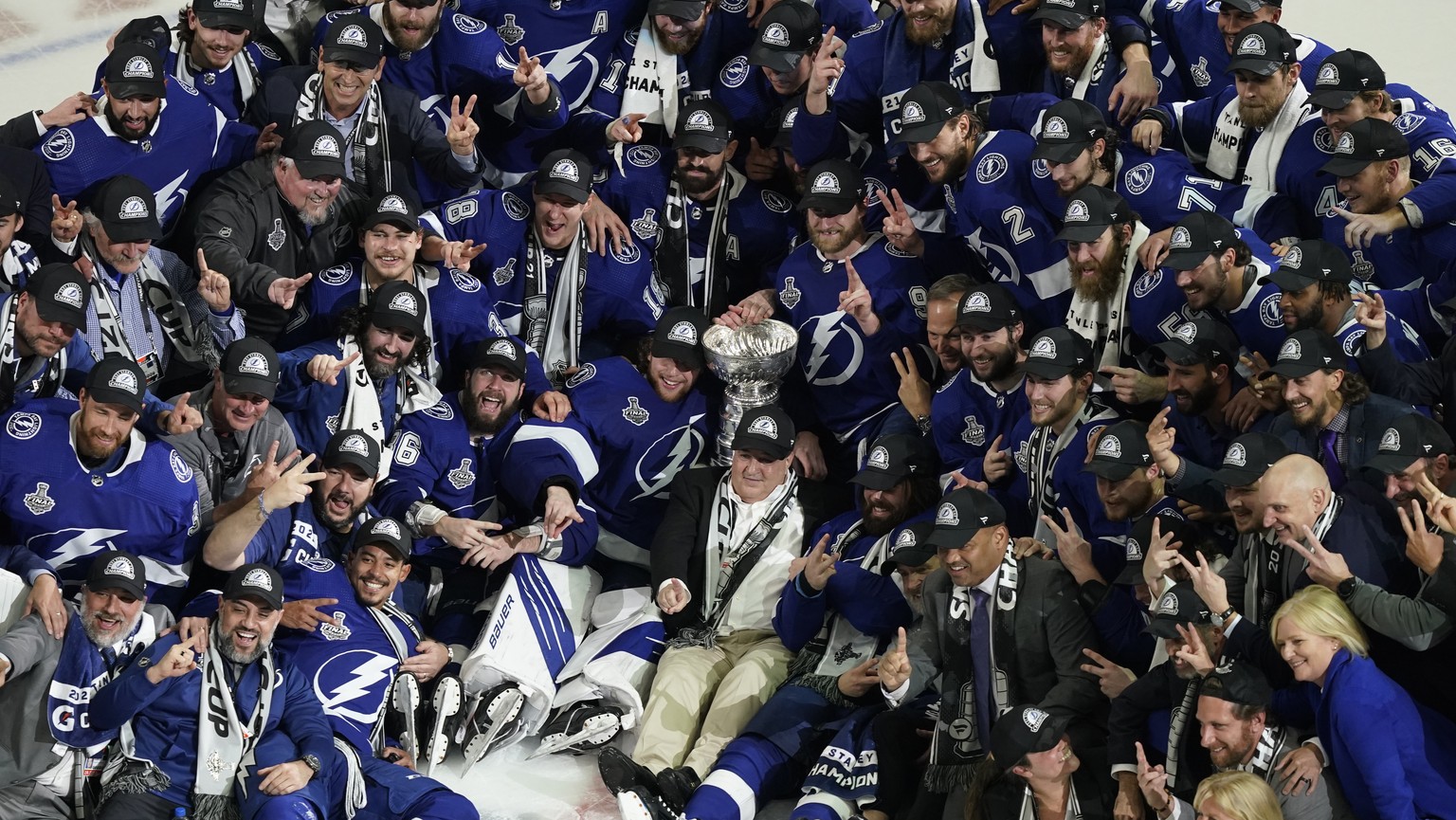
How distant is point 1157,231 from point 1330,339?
1.14m

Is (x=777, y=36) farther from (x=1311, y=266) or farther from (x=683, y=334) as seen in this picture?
(x=1311, y=266)

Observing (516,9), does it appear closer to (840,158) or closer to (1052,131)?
(840,158)

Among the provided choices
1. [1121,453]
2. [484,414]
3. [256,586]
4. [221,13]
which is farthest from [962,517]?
[221,13]

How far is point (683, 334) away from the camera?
8859 mm

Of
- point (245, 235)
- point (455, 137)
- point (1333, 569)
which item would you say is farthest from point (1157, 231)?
point (245, 235)

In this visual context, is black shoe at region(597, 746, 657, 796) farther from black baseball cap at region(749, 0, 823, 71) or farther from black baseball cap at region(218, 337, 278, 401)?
black baseball cap at region(749, 0, 823, 71)

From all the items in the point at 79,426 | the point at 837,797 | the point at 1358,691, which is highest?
the point at 79,426

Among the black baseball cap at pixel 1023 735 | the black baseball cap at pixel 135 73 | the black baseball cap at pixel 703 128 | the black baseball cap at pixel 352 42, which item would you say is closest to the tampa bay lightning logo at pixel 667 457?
the black baseball cap at pixel 703 128

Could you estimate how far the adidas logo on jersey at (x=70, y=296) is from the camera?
7.97 metres

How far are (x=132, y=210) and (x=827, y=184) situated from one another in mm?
2643

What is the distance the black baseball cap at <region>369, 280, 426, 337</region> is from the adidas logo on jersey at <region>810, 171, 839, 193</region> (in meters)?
1.62

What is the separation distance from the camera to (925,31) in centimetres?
915

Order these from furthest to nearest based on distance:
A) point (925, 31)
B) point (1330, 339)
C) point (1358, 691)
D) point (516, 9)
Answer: point (516, 9)
point (925, 31)
point (1330, 339)
point (1358, 691)

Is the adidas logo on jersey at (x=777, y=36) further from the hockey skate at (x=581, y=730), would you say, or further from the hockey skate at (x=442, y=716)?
the hockey skate at (x=442, y=716)
